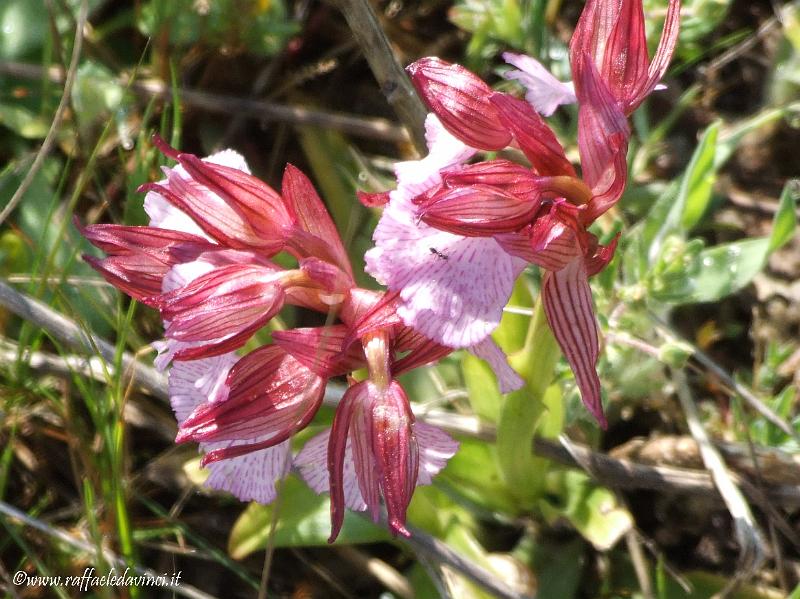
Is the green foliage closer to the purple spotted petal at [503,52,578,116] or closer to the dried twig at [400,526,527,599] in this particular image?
the purple spotted petal at [503,52,578,116]

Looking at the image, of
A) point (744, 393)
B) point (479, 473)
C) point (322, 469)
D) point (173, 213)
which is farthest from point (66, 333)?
point (744, 393)

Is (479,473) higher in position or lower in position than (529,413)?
lower

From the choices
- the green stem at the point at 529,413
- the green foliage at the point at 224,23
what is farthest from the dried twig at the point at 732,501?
the green foliage at the point at 224,23

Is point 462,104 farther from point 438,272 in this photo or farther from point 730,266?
point 730,266

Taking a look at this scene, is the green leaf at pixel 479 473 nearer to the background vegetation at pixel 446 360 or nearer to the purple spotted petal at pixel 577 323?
the background vegetation at pixel 446 360

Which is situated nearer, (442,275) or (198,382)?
(442,275)

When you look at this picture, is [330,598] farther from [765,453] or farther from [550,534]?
[765,453]

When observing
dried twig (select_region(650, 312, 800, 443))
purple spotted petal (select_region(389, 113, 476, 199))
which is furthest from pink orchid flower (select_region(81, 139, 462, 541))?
dried twig (select_region(650, 312, 800, 443))

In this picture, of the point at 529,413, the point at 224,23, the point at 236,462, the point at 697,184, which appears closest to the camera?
the point at 236,462
